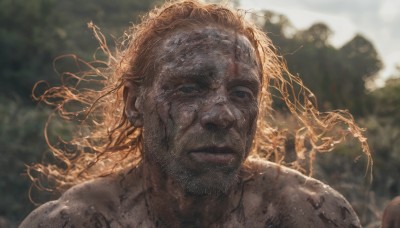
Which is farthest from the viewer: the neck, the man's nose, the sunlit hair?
the sunlit hair

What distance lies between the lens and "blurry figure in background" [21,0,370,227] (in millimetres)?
3240

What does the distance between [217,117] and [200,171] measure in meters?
0.21

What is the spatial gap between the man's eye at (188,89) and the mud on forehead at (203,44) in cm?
12

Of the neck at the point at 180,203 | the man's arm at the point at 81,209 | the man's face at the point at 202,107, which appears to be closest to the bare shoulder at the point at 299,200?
the neck at the point at 180,203

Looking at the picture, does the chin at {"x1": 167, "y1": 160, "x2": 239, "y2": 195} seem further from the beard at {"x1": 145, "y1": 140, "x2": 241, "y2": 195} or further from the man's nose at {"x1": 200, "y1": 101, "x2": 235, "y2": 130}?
the man's nose at {"x1": 200, "y1": 101, "x2": 235, "y2": 130}

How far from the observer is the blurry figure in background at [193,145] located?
128 inches

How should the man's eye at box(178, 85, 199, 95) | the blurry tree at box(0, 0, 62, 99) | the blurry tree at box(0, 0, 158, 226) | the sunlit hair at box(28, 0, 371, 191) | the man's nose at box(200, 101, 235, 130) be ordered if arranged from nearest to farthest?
1. the man's nose at box(200, 101, 235, 130)
2. the man's eye at box(178, 85, 199, 95)
3. the sunlit hair at box(28, 0, 371, 191)
4. the blurry tree at box(0, 0, 158, 226)
5. the blurry tree at box(0, 0, 62, 99)

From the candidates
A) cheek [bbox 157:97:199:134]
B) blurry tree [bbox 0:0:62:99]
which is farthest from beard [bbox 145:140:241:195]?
blurry tree [bbox 0:0:62:99]

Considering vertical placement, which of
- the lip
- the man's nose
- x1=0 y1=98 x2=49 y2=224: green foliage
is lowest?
x1=0 y1=98 x2=49 y2=224: green foliage

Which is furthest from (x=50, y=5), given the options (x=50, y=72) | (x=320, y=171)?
(x=320, y=171)

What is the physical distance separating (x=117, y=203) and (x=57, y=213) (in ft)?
0.82

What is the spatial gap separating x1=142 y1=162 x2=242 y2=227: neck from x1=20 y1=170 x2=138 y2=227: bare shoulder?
0.16 m

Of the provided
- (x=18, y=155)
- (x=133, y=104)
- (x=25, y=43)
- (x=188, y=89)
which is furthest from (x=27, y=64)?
(x=188, y=89)

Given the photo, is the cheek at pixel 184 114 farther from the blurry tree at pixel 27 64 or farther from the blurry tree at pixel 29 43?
the blurry tree at pixel 29 43
